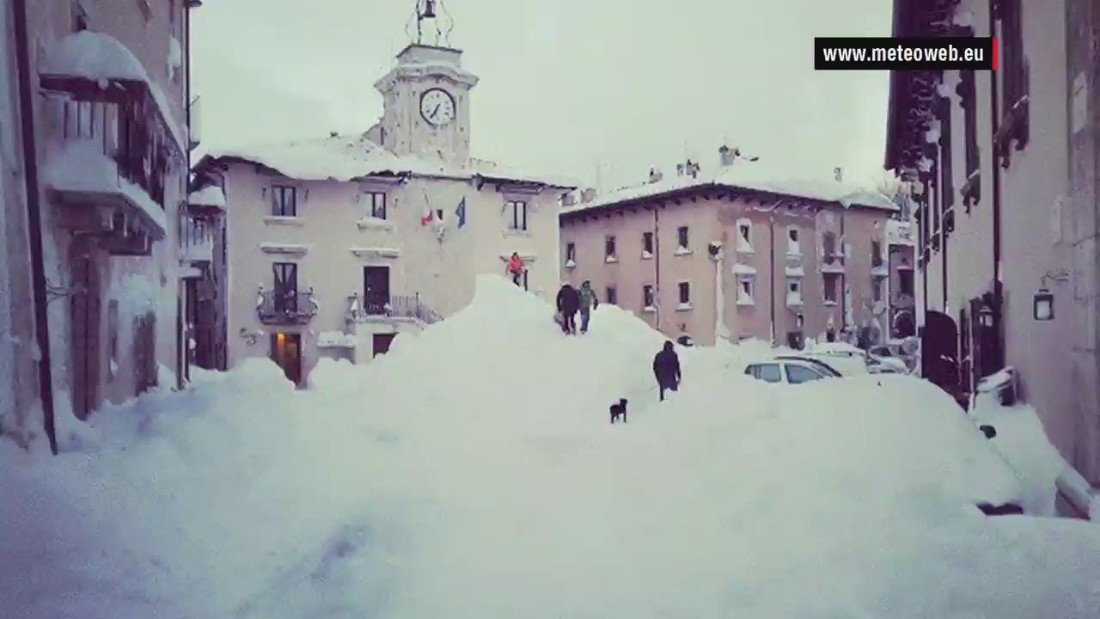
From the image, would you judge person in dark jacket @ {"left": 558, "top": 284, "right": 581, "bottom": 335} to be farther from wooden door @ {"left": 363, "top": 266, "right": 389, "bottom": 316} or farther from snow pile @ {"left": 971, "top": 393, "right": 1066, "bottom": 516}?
snow pile @ {"left": 971, "top": 393, "right": 1066, "bottom": 516}

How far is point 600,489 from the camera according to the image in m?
8.16

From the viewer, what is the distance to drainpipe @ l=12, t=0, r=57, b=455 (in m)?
6.47

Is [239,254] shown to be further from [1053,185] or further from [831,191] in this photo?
[1053,185]

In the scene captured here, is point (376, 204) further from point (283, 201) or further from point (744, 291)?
point (744, 291)

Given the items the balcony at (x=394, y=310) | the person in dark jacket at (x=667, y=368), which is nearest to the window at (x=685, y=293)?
the balcony at (x=394, y=310)

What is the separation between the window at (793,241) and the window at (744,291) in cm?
114

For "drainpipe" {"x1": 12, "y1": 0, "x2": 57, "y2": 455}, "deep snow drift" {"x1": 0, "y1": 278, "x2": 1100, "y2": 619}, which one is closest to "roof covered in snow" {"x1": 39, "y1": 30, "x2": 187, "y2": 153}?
"drainpipe" {"x1": 12, "y1": 0, "x2": 57, "y2": 455}

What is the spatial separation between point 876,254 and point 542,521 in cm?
1846

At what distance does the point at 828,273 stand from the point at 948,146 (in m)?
4.55

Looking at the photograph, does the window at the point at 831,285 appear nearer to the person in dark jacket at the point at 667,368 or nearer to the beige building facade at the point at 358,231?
the person in dark jacket at the point at 667,368

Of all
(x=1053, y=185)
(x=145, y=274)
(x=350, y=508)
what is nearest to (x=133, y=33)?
(x=145, y=274)

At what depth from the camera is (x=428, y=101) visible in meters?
13.1

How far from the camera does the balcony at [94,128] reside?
7.35 metres

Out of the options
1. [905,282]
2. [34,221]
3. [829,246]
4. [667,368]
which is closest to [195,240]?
[667,368]
